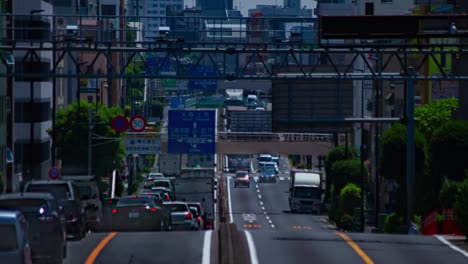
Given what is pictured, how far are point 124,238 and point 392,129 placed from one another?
98.5 ft

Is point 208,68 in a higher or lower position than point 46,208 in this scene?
higher

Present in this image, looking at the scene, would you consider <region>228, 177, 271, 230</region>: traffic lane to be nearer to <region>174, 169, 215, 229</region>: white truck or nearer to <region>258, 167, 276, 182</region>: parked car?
<region>258, 167, 276, 182</region>: parked car

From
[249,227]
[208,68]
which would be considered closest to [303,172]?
[208,68]

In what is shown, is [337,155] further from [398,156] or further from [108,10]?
[108,10]

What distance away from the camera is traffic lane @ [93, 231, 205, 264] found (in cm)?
2436

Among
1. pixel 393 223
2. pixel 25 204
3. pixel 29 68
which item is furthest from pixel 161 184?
pixel 25 204

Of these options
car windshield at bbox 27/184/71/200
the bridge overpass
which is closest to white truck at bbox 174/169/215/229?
the bridge overpass

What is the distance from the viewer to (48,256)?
74.0 ft

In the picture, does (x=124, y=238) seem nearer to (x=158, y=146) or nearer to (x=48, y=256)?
(x=48, y=256)

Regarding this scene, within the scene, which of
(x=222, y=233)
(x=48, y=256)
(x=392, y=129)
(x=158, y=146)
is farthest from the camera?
(x=158, y=146)

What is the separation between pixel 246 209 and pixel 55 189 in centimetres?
5461

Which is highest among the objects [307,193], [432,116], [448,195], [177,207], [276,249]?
[432,116]

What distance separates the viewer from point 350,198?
7119 centimetres

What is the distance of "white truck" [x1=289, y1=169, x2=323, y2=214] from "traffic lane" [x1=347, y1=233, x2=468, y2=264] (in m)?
50.3
